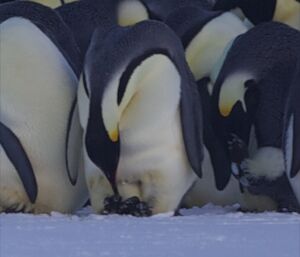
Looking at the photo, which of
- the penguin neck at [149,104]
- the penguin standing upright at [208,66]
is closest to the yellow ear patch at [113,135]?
the penguin neck at [149,104]

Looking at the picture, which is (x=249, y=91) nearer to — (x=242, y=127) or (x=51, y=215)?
(x=242, y=127)

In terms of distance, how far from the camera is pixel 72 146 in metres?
3.56

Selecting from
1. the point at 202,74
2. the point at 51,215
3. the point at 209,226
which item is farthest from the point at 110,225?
the point at 202,74

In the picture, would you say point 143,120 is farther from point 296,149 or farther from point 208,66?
point 208,66

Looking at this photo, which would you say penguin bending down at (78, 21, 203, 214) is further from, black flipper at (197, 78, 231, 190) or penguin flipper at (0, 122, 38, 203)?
black flipper at (197, 78, 231, 190)

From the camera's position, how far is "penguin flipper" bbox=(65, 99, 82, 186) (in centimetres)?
354

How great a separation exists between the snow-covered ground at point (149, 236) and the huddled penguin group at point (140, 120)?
229 millimetres

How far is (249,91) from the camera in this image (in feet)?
12.2

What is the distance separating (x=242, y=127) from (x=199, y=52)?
0.45 metres

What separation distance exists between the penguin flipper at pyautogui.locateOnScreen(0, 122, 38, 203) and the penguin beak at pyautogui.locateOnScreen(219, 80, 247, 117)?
23.7 inches

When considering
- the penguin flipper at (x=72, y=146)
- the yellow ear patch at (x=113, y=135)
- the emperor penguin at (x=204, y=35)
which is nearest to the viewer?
the yellow ear patch at (x=113, y=135)

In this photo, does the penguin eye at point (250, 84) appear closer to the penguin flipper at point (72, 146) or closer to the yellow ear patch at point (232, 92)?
the yellow ear patch at point (232, 92)

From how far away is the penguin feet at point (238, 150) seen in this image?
368 centimetres

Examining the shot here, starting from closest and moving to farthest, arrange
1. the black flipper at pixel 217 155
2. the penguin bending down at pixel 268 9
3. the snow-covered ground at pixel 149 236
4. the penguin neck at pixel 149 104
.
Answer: the snow-covered ground at pixel 149 236 → the penguin neck at pixel 149 104 → the black flipper at pixel 217 155 → the penguin bending down at pixel 268 9
